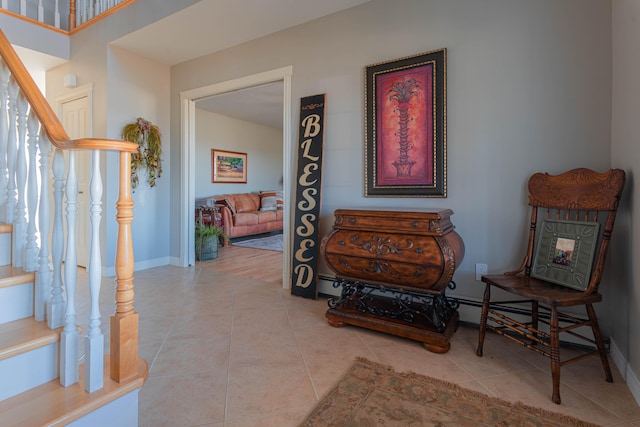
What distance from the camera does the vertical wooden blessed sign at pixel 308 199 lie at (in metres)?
3.06

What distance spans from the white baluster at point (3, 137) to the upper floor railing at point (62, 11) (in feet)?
8.40

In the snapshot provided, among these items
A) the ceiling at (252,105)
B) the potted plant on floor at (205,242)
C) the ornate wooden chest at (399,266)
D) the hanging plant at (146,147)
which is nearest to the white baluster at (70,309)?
the ornate wooden chest at (399,266)

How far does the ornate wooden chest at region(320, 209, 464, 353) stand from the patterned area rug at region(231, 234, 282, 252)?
3175 mm

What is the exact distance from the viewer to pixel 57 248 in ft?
4.40

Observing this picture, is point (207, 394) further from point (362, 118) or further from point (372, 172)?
point (362, 118)

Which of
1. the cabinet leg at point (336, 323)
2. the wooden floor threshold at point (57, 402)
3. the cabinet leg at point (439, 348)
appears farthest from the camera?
the cabinet leg at point (336, 323)

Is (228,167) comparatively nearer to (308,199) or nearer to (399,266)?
(308,199)

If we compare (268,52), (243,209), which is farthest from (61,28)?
(243,209)

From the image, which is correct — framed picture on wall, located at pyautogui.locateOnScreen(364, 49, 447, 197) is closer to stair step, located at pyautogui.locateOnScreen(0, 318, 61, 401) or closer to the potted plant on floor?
stair step, located at pyautogui.locateOnScreen(0, 318, 61, 401)

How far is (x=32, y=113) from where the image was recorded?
4.78ft

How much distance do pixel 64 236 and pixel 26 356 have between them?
0.45 m

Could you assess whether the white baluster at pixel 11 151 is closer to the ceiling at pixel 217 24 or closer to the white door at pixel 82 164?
the ceiling at pixel 217 24

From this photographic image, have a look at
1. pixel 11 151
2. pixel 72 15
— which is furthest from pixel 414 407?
pixel 72 15

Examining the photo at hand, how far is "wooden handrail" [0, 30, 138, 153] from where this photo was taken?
1218 millimetres
